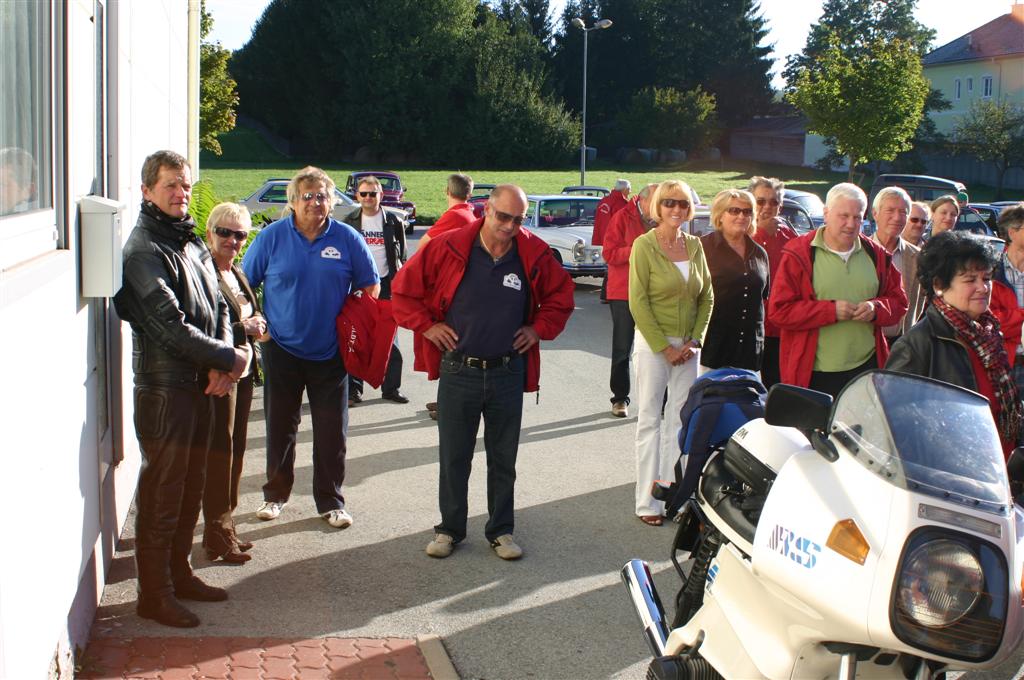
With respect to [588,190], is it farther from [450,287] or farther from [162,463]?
[162,463]

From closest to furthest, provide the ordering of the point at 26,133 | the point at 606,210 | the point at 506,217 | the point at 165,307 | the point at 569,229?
1. the point at 26,133
2. the point at 165,307
3. the point at 506,217
4. the point at 606,210
5. the point at 569,229

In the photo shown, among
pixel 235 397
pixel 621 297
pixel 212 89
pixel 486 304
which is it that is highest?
pixel 212 89

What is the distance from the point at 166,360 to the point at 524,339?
1.96 m

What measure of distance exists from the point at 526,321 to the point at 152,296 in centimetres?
211

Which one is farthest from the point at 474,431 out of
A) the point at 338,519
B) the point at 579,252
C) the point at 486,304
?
the point at 579,252

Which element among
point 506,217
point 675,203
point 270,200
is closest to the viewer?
point 506,217

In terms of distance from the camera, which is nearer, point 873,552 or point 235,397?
point 873,552

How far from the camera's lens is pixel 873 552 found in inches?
108

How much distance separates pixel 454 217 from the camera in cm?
877

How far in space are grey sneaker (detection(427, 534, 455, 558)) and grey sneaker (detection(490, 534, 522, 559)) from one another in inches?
10.0

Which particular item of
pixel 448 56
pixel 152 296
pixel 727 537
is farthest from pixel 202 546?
pixel 448 56

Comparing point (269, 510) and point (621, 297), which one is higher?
point (621, 297)

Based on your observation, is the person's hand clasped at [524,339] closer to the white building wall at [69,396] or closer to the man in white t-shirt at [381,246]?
the white building wall at [69,396]

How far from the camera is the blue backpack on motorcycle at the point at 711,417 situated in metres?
4.22
